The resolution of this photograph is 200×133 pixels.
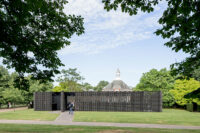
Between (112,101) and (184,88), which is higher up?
(184,88)

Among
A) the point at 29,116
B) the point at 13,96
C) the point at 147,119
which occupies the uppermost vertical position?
the point at 13,96

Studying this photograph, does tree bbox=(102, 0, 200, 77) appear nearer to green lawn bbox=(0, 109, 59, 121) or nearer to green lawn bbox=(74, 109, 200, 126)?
green lawn bbox=(74, 109, 200, 126)

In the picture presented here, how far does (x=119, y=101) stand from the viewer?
104 feet

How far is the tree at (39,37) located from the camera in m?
9.41

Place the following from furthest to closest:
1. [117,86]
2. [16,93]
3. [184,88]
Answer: [117,86]
[16,93]
[184,88]

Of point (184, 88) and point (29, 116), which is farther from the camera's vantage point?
point (184, 88)

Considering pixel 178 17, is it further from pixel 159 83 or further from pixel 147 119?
pixel 159 83

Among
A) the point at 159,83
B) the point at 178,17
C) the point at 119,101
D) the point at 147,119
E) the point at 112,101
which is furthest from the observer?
the point at 159,83

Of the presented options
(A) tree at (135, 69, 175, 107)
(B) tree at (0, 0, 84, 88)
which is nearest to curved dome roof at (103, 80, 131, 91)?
(A) tree at (135, 69, 175, 107)

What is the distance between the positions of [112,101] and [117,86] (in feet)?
133

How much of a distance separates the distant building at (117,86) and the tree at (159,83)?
26380 mm

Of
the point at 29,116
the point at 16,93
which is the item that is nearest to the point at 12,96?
the point at 16,93

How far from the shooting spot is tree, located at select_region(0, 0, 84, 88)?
9.41 metres

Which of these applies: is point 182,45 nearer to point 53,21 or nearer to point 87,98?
point 53,21
